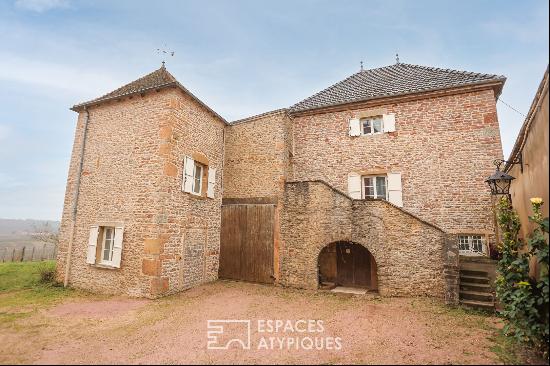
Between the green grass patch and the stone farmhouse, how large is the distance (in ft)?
2.29

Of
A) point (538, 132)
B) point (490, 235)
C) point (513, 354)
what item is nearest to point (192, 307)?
point (513, 354)

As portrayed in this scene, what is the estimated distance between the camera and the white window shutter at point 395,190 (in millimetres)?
9148

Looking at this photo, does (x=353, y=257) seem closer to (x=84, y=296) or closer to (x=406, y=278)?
(x=406, y=278)

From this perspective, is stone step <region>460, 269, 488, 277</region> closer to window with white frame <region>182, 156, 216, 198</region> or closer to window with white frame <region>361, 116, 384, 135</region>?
window with white frame <region>361, 116, 384, 135</region>

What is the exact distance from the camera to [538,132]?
4328 millimetres

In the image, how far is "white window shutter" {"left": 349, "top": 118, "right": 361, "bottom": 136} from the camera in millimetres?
10078

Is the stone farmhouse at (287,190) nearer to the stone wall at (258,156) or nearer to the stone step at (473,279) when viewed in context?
the stone wall at (258,156)

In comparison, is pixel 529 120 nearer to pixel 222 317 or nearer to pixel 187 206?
pixel 222 317

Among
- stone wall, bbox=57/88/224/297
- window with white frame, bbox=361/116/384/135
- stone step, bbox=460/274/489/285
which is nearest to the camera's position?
stone step, bbox=460/274/489/285

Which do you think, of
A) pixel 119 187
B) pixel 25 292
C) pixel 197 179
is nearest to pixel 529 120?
pixel 197 179

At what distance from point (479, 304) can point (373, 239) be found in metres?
2.73

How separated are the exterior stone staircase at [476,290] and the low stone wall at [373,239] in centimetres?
42

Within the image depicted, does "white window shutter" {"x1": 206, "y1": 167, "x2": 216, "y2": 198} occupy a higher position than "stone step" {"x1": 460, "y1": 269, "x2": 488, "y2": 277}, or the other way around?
"white window shutter" {"x1": 206, "y1": 167, "x2": 216, "y2": 198}
